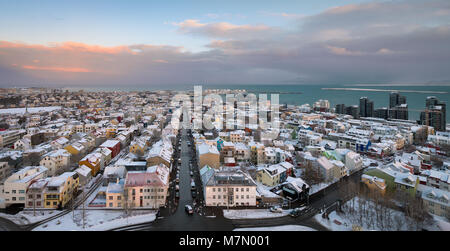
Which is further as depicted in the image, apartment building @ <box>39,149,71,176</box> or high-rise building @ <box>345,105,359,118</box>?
high-rise building @ <box>345,105,359,118</box>

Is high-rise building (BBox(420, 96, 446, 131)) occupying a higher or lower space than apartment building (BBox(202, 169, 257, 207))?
higher

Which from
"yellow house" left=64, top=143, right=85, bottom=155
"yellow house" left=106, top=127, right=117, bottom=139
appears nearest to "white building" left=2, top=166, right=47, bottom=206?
"yellow house" left=64, top=143, right=85, bottom=155

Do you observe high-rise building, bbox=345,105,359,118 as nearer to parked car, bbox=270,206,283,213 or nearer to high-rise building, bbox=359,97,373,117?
high-rise building, bbox=359,97,373,117

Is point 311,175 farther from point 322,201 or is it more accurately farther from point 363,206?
point 363,206

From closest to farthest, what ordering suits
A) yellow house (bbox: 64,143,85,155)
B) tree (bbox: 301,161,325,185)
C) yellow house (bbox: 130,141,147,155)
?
tree (bbox: 301,161,325,185)
yellow house (bbox: 64,143,85,155)
yellow house (bbox: 130,141,147,155)

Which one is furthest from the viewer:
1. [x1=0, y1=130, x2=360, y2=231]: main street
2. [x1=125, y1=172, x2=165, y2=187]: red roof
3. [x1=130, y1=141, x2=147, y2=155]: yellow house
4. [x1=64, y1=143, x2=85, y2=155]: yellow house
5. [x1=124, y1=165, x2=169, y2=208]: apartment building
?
[x1=130, y1=141, x2=147, y2=155]: yellow house
